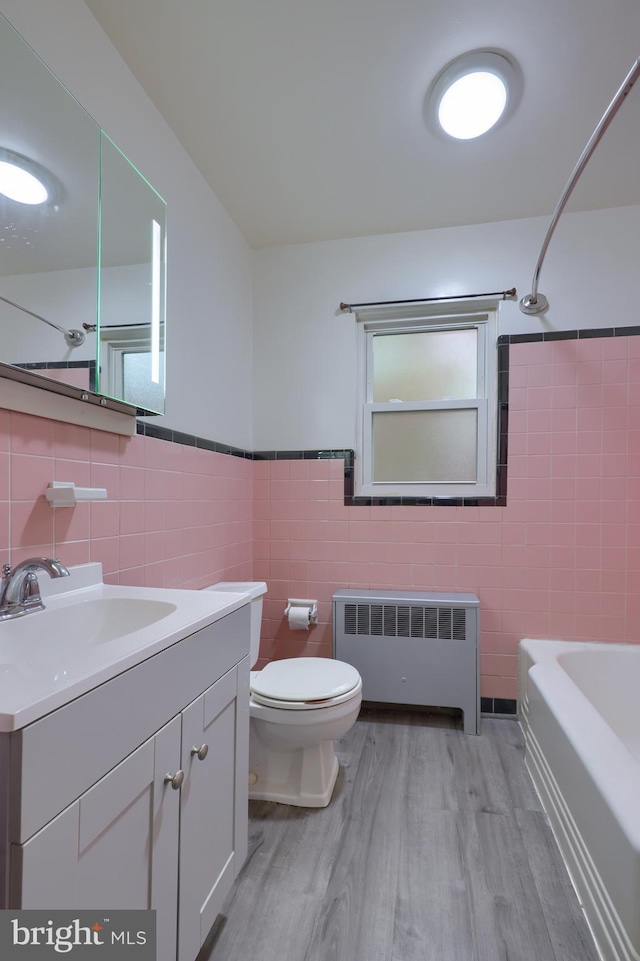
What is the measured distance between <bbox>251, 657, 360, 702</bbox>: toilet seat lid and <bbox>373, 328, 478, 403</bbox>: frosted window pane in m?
1.45

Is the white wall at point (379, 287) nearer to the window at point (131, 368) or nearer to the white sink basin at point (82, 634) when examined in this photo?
the window at point (131, 368)

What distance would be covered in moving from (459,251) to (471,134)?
2.16 feet

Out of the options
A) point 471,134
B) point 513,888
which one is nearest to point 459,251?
point 471,134

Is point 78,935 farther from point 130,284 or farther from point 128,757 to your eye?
point 130,284

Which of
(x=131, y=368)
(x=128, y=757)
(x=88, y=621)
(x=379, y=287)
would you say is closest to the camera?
(x=128, y=757)

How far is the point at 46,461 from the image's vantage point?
3.81 ft

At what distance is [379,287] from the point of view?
242 centimetres

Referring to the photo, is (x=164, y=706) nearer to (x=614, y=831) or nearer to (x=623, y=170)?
(x=614, y=831)

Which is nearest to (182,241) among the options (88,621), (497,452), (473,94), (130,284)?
(130,284)

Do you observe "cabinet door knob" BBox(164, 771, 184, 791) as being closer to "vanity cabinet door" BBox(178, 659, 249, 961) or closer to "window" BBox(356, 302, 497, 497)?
"vanity cabinet door" BBox(178, 659, 249, 961)

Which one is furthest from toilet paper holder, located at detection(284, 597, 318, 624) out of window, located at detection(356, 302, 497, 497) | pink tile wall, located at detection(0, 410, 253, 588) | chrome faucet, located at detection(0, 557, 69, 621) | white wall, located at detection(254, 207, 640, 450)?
chrome faucet, located at detection(0, 557, 69, 621)

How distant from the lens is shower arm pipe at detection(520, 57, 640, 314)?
3.82 ft

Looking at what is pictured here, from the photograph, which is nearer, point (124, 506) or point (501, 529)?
point (124, 506)

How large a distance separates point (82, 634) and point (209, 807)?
491mm
